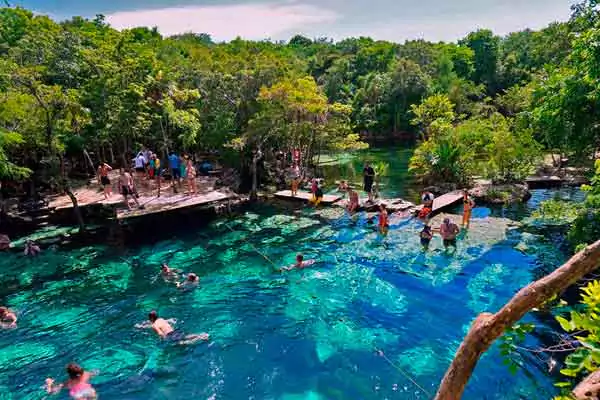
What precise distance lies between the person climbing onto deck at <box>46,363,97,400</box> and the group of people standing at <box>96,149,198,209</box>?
1071cm

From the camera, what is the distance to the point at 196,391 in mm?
9258

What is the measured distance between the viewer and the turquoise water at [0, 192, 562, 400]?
31.0 ft

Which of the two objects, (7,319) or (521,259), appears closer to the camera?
(7,319)

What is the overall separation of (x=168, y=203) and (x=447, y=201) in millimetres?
13668

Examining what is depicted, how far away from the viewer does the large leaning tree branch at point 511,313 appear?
3139mm

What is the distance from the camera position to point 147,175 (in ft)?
78.2

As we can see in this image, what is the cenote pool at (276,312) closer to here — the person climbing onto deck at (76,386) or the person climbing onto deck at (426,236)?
the person climbing onto deck at (76,386)

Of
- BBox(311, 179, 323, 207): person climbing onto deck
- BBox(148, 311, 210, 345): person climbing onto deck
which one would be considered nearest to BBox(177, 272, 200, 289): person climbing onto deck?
BBox(148, 311, 210, 345): person climbing onto deck

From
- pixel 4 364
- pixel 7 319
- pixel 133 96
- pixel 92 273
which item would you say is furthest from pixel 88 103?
pixel 4 364

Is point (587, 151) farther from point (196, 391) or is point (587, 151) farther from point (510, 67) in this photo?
point (510, 67)

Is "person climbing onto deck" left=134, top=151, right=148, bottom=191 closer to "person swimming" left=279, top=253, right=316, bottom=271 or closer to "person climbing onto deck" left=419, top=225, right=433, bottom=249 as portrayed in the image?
"person swimming" left=279, top=253, right=316, bottom=271

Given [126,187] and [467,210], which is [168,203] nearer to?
[126,187]

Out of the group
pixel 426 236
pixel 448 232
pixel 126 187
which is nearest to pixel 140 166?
pixel 126 187

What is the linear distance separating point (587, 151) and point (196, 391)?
50.8 feet
